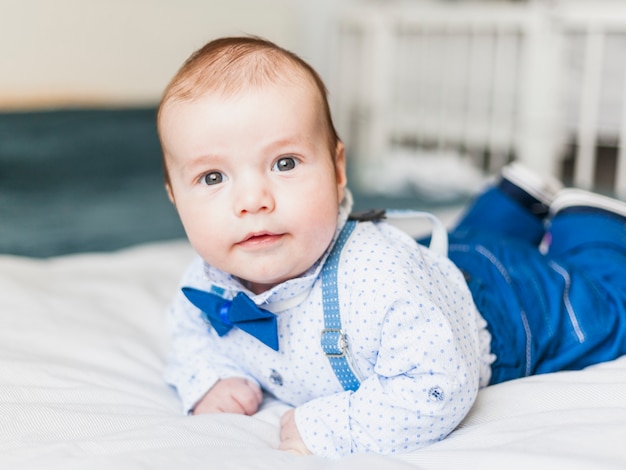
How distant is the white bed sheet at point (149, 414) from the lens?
26.1 inches

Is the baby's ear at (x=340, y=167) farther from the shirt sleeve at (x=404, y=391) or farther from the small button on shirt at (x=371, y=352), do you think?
the shirt sleeve at (x=404, y=391)

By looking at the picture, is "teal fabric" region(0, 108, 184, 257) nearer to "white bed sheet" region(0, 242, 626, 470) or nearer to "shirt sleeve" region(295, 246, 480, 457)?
"white bed sheet" region(0, 242, 626, 470)

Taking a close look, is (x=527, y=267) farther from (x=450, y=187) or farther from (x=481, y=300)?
(x=450, y=187)

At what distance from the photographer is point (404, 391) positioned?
74cm

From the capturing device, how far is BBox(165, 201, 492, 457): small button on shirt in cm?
74

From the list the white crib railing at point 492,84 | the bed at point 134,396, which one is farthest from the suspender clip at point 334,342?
the white crib railing at point 492,84

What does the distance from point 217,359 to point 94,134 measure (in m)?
1.59

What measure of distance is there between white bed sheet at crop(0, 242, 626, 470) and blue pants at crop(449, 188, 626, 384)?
0.32 feet

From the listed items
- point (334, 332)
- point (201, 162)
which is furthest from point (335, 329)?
point (201, 162)

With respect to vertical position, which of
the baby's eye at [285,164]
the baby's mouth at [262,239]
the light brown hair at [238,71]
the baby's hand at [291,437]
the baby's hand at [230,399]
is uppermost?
the light brown hair at [238,71]

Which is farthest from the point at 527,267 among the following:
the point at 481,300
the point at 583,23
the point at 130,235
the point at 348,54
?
the point at 348,54

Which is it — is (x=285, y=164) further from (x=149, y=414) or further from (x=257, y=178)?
(x=149, y=414)

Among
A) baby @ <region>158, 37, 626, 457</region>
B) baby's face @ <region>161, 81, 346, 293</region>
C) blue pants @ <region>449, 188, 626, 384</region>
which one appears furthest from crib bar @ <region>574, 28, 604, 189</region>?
baby's face @ <region>161, 81, 346, 293</region>

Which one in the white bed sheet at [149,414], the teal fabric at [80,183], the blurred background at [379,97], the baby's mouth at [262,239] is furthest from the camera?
the blurred background at [379,97]
